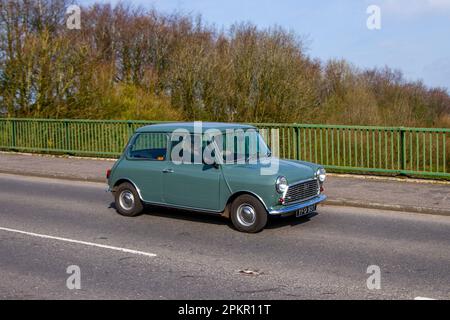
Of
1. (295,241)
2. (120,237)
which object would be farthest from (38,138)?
(295,241)

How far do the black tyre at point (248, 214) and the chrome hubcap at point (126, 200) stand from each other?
84.8 inches

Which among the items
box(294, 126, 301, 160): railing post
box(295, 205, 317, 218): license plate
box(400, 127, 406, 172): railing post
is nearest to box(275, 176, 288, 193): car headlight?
box(295, 205, 317, 218): license plate

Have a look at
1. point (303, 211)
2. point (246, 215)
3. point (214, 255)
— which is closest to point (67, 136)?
point (246, 215)

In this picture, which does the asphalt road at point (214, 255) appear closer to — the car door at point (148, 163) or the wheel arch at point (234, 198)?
the wheel arch at point (234, 198)

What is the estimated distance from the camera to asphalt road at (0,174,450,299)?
625 cm

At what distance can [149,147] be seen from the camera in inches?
412

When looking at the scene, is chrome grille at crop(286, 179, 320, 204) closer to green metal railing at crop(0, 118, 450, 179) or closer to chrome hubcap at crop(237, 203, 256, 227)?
chrome hubcap at crop(237, 203, 256, 227)

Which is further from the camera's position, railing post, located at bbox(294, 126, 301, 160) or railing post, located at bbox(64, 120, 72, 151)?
railing post, located at bbox(64, 120, 72, 151)

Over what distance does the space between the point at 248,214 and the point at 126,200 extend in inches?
101

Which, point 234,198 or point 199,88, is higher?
point 199,88

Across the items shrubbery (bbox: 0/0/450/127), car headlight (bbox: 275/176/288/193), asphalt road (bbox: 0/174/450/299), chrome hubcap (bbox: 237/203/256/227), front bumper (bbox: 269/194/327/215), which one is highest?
shrubbery (bbox: 0/0/450/127)

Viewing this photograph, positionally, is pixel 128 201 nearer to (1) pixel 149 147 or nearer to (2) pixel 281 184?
(1) pixel 149 147

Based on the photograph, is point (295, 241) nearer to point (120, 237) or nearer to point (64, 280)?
point (120, 237)

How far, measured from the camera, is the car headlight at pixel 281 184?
8.79 m
